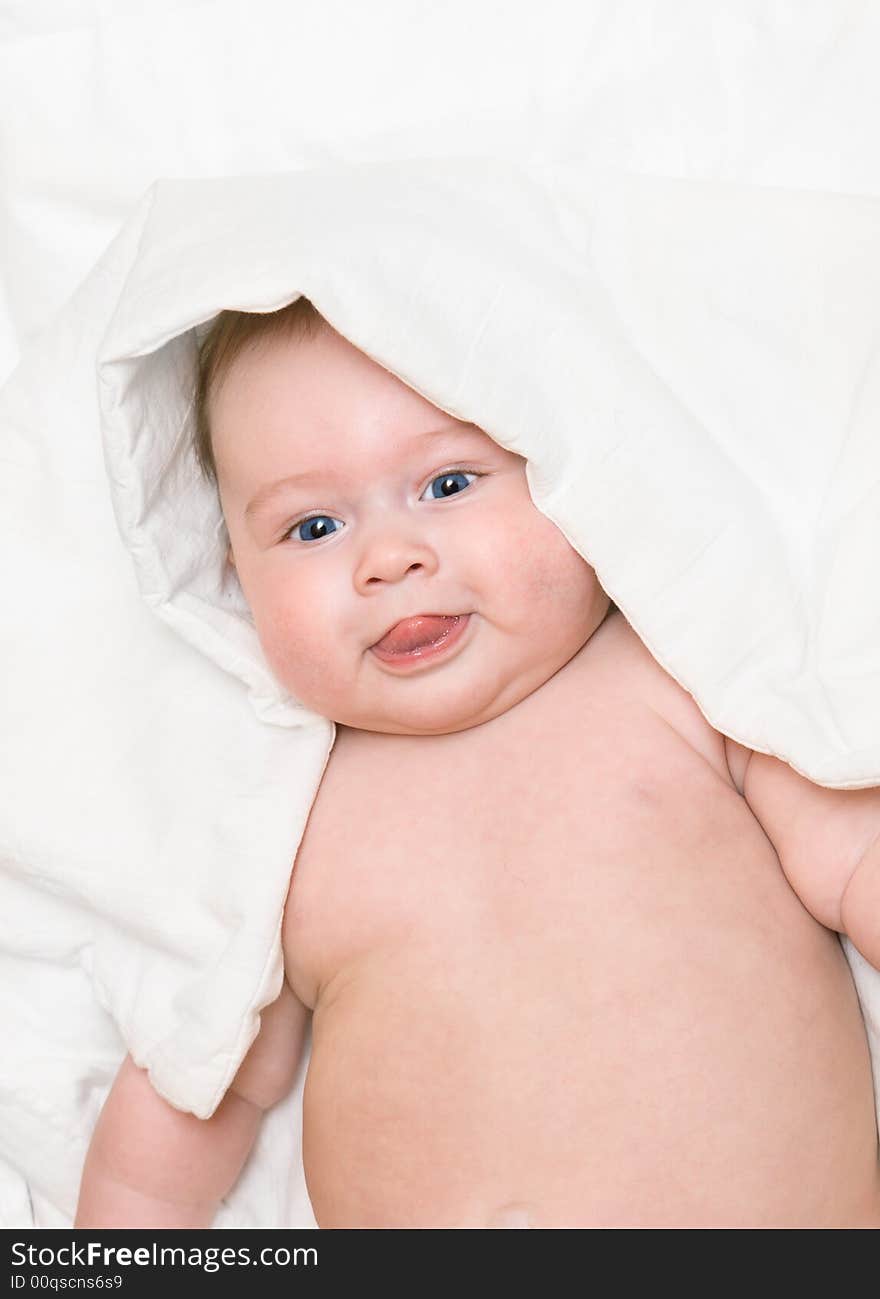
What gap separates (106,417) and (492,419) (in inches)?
15.6

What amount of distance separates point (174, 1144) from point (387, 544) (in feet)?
2.26

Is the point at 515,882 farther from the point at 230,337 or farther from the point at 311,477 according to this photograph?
the point at 230,337

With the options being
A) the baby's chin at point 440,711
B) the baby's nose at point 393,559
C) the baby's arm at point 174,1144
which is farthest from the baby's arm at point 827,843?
the baby's arm at point 174,1144

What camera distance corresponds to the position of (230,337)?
1.58 m

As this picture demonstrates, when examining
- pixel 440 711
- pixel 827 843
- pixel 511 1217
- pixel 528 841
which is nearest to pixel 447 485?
pixel 440 711

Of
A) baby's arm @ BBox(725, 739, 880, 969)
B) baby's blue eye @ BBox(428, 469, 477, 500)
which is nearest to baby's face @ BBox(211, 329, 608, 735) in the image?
baby's blue eye @ BBox(428, 469, 477, 500)

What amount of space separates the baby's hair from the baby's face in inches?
0.6

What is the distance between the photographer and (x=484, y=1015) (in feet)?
4.92

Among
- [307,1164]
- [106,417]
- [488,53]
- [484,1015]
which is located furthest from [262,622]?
[488,53]

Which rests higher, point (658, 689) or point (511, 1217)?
point (658, 689)

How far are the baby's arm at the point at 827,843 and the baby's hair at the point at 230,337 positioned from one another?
598 mm

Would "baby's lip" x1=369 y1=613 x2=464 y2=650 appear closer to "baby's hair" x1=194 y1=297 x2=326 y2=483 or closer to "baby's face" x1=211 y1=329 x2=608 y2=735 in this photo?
"baby's face" x1=211 y1=329 x2=608 y2=735

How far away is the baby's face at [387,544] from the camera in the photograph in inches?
58.7

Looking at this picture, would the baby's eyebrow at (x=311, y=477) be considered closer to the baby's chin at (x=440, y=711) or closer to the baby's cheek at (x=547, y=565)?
the baby's cheek at (x=547, y=565)
